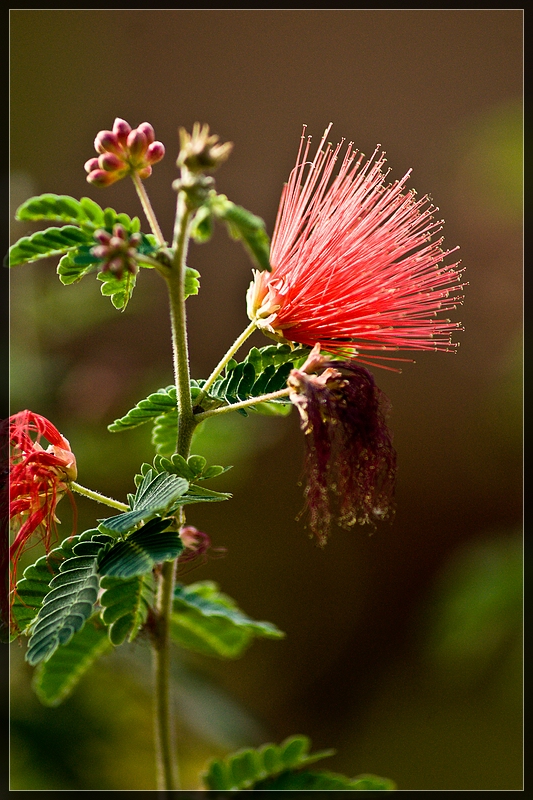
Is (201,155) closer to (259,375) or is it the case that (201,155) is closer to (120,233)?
(120,233)

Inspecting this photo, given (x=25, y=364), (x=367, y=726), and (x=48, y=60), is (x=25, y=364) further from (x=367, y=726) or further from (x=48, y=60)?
(x=48, y=60)

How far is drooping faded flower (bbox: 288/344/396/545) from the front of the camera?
0.95 meters

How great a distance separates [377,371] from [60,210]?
333 cm

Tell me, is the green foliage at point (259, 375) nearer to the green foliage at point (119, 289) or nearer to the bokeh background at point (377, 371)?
the green foliage at point (119, 289)

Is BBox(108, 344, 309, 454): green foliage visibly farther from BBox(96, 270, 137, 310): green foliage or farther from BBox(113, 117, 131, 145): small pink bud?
BBox(113, 117, 131, 145): small pink bud

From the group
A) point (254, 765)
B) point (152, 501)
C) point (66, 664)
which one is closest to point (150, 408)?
point (152, 501)

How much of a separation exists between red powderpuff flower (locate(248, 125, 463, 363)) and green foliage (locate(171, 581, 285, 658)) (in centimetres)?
47

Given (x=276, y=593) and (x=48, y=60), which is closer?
(x=276, y=593)

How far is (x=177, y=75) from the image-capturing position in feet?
14.7

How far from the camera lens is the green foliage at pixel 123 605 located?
36.6 inches

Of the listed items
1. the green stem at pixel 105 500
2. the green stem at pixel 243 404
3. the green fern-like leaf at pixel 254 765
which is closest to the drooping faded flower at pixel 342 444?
the green stem at pixel 243 404

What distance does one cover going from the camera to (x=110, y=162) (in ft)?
3.14
